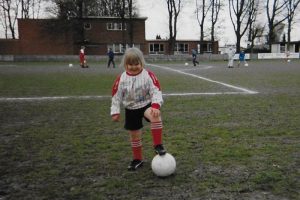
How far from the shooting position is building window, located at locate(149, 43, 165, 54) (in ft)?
238

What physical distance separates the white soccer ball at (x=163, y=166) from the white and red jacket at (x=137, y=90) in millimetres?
719

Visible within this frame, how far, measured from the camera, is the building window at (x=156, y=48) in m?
72.6

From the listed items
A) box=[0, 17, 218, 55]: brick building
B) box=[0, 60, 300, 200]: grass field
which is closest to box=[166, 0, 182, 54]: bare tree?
box=[0, 17, 218, 55]: brick building

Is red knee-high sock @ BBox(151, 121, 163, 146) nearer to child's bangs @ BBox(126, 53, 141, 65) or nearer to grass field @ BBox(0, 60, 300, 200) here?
grass field @ BBox(0, 60, 300, 200)

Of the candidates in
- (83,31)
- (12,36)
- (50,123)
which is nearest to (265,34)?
(83,31)

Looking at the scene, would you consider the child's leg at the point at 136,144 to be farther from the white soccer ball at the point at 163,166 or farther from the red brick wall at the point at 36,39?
the red brick wall at the point at 36,39

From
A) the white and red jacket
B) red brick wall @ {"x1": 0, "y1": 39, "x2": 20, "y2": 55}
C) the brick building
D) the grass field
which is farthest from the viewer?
red brick wall @ {"x1": 0, "y1": 39, "x2": 20, "y2": 55}

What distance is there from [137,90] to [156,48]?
68.8 m

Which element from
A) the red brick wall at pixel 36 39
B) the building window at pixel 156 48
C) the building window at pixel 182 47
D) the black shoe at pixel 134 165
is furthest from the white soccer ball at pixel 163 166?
the building window at pixel 182 47

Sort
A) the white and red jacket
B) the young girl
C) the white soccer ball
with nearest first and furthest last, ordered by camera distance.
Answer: the white soccer ball
the young girl
the white and red jacket

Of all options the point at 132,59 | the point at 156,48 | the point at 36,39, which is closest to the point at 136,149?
the point at 132,59

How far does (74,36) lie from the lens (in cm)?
5888

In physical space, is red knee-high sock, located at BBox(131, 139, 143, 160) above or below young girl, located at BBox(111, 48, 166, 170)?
below

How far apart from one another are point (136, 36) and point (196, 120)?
56.4 metres
